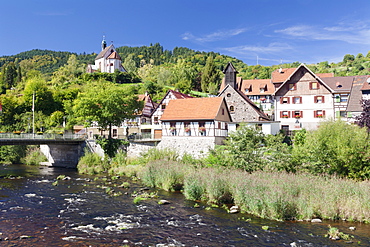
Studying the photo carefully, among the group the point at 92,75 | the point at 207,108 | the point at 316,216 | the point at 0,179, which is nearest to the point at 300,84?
the point at 207,108

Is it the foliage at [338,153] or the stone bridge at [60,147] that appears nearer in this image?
the foliage at [338,153]

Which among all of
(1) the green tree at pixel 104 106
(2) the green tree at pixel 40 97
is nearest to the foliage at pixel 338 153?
(1) the green tree at pixel 104 106

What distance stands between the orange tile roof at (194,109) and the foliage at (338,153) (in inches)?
601

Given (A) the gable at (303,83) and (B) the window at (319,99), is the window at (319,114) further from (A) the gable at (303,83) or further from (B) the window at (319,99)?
(A) the gable at (303,83)

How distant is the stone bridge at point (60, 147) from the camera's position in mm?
38688

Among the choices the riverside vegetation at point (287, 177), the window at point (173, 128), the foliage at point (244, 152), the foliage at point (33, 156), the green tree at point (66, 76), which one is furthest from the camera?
the green tree at point (66, 76)

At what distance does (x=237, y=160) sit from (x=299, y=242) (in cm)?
1147

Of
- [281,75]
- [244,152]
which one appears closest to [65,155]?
[244,152]

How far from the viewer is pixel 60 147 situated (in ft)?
152

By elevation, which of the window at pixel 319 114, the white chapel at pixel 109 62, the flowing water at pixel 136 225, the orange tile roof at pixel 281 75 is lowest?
the flowing water at pixel 136 225

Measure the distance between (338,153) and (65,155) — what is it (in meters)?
38.8

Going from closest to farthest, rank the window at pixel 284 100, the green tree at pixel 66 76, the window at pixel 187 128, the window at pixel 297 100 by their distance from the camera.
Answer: the window at pixel 187 128 → the window at pixel 297 100 → the window at pixel 284 100 → the green tree at pixel 66 76

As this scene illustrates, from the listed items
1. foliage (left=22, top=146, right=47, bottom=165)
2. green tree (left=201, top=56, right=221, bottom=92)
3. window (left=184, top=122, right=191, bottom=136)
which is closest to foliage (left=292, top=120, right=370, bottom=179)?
window (left=184, top=122, right=191, bottom=136)

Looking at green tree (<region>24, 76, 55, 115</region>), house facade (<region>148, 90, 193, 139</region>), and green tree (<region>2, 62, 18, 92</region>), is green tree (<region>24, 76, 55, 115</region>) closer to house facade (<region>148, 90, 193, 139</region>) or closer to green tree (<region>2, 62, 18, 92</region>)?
house facade (<region>148, 90, 193, 139</region>)
